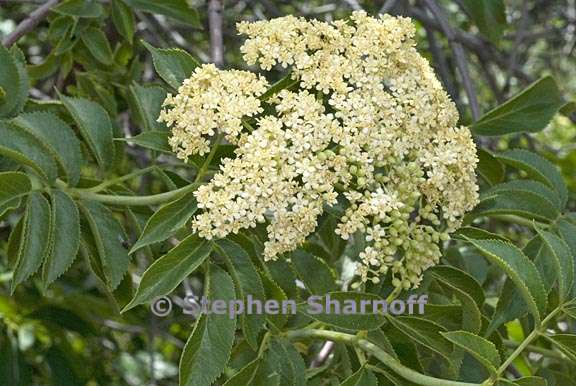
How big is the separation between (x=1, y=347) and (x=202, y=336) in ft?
3.54

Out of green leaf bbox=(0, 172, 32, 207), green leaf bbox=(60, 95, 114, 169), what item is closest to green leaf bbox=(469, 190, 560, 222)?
green leaf bbox=(60, 95, 114, 169)

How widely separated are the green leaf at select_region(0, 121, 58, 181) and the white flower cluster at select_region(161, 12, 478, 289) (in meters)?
0.21

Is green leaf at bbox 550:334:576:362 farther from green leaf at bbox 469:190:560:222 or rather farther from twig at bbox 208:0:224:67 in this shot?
twig at bbox 208:0:224:67

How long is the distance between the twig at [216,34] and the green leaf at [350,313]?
2.23 ft

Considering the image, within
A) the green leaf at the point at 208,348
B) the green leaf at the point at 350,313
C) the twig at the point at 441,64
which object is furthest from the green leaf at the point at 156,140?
the twig at the point at 441,64

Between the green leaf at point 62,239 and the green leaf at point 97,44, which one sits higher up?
the green leaf at point 97,44

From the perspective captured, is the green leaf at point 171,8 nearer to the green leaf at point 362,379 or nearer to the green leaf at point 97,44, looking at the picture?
the green leaf at point 97,44

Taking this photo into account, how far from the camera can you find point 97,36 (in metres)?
2.34

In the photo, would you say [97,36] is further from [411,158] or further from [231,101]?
[411,158]

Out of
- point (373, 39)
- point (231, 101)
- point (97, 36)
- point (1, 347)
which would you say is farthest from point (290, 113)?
point (1, 347)

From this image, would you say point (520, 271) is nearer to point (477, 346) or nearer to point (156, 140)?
point (477, 346)

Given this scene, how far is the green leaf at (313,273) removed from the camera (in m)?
1.68

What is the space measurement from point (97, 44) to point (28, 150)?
0.78 m

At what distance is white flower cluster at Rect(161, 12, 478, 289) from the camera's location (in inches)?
59.7
